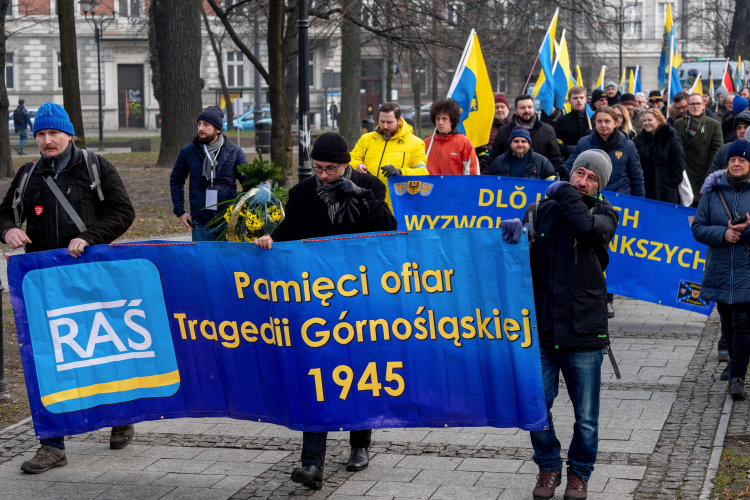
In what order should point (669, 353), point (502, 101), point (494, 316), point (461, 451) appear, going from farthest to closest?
point (502, 101) → point (669, 353) → point (461, 451) → point (494, 316)

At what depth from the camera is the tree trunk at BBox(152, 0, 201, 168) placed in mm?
22469

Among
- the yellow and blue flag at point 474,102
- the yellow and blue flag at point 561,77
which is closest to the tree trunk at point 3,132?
the yellow and blue flag at point 561,77

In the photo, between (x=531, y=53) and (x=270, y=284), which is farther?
(x=531, y=53)

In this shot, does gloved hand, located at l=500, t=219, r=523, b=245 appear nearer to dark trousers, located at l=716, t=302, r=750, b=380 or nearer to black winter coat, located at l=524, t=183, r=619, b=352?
black winter coat, located at l=524, t=183, r=619, b=352

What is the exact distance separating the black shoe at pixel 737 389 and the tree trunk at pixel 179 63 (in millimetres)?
17690

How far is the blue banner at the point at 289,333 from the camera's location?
16.2ft

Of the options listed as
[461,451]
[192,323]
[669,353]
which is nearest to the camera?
[192,323]

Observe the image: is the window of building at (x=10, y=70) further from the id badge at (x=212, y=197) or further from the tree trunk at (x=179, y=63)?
the id badge at (x=212, y=197)

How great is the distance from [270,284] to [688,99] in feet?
27.3

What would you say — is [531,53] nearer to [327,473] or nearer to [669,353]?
[669,353]

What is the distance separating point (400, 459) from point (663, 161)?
6072 millimetres

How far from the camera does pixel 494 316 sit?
4.91 metres

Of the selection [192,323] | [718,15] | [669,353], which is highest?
[718,15]

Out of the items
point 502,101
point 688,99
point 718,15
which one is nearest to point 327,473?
point 502,101
